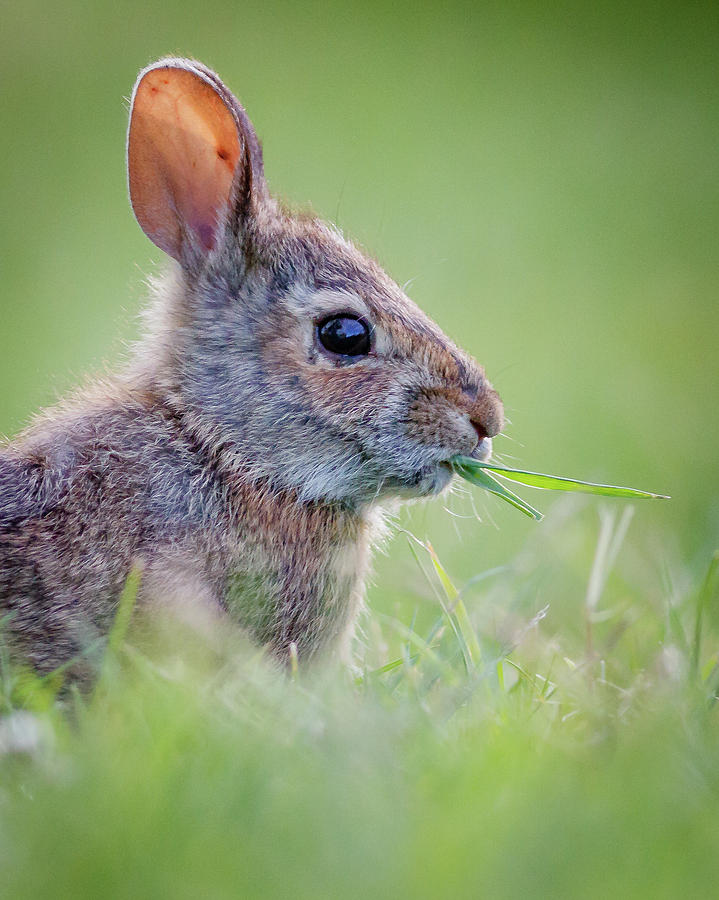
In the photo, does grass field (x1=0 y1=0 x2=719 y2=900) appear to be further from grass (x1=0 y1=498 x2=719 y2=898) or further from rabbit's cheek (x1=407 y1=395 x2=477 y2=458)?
rabbit's cheek (x1=407 y1=395 x2=477 y2=458)

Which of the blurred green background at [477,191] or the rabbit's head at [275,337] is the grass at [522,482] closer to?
the rabbit's head at [275,337]

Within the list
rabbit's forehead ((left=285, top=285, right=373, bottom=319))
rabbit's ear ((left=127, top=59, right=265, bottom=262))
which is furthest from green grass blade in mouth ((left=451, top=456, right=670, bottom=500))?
rabbit's ear ((left=127, top=59, right=265, bottom=262))

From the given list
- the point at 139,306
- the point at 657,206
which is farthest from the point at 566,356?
the point at 139,306

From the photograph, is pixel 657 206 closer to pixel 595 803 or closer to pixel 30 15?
pixel 30 15

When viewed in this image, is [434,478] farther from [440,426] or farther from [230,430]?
[230,430]

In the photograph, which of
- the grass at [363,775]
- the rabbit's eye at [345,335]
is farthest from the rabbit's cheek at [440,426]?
the grass at [363,775]
